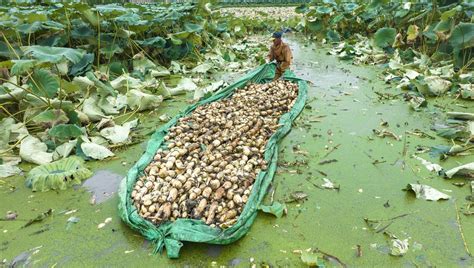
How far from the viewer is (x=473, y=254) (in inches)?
70.6

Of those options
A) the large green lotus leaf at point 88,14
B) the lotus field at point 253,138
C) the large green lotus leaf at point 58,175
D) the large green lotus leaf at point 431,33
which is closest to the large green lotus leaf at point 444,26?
the lotus field at point 253,138

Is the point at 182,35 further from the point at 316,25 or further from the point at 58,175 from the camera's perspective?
the point at 316,25

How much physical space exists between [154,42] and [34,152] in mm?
2902

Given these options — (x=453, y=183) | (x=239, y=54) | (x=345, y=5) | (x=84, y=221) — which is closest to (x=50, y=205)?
(x=84, y=221)

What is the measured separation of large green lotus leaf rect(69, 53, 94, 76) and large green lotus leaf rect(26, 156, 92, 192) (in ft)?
6.06

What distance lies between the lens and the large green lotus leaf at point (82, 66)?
4.17 metres

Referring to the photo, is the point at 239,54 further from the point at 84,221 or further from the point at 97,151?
the point at 84,221

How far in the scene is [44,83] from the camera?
308 centimetres

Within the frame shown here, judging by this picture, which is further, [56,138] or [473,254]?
[56,138]

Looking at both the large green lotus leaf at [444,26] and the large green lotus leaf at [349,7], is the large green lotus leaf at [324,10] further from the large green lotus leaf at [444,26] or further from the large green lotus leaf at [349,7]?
the large green lotus leaf at [444,26]

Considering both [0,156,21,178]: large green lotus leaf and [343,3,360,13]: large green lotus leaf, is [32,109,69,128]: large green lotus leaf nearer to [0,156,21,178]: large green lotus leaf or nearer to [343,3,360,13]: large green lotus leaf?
[0,156,21,178]: large green lotus leaf

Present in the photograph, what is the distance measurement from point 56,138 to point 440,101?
3.94 m

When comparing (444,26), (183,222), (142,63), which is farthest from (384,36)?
(183,222)

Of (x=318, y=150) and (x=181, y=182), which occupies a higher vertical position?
(x=181, y=182)
